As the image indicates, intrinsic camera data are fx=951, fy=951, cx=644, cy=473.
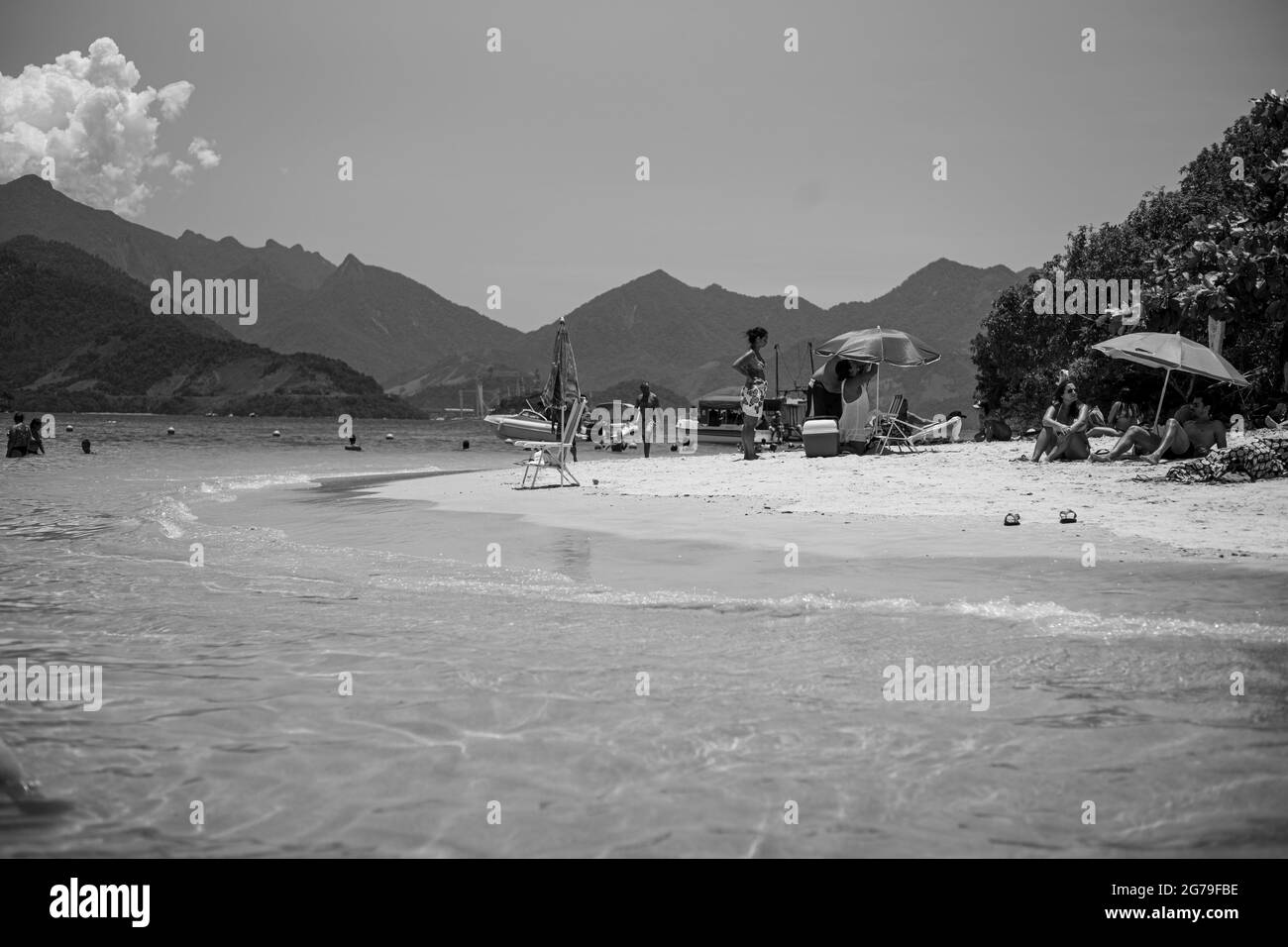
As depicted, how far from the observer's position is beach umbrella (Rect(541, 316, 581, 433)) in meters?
20.0

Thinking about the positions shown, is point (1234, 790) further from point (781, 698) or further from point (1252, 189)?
point (1252, 189)

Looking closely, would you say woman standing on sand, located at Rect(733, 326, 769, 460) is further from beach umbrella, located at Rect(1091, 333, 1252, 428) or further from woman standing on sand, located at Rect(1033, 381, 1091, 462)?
beach umbrella, located at Rect(1091, 333, 1252, 428)

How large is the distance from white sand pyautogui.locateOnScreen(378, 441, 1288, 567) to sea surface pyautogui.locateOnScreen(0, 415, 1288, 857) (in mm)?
1882

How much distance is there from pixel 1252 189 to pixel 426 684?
2078 centimetres

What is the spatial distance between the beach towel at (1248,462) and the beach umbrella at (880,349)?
8.93 meters

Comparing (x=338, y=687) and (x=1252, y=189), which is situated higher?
(x=1252, y=189)

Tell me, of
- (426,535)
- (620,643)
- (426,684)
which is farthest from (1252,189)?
(426,684)

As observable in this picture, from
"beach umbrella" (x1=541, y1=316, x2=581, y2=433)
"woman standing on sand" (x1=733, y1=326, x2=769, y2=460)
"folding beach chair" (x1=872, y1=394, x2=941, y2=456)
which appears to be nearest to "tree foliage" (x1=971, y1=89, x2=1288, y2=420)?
"folding beach chair" (x1=872, y1=394, x2=941, y2=456)

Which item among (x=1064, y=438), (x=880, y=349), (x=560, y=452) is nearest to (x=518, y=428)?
(x=880, y=349)

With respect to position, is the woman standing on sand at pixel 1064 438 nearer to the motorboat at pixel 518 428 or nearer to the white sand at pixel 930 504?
the white sand at pixel 930 504

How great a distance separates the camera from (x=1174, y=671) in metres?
5.50

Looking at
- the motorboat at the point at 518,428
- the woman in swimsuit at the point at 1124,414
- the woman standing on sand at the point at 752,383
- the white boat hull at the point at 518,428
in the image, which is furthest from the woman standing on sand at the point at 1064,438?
the white boat hull at the point at 518,428

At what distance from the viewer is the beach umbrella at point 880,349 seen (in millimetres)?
22797

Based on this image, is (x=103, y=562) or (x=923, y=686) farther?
(x=103, y=562)
